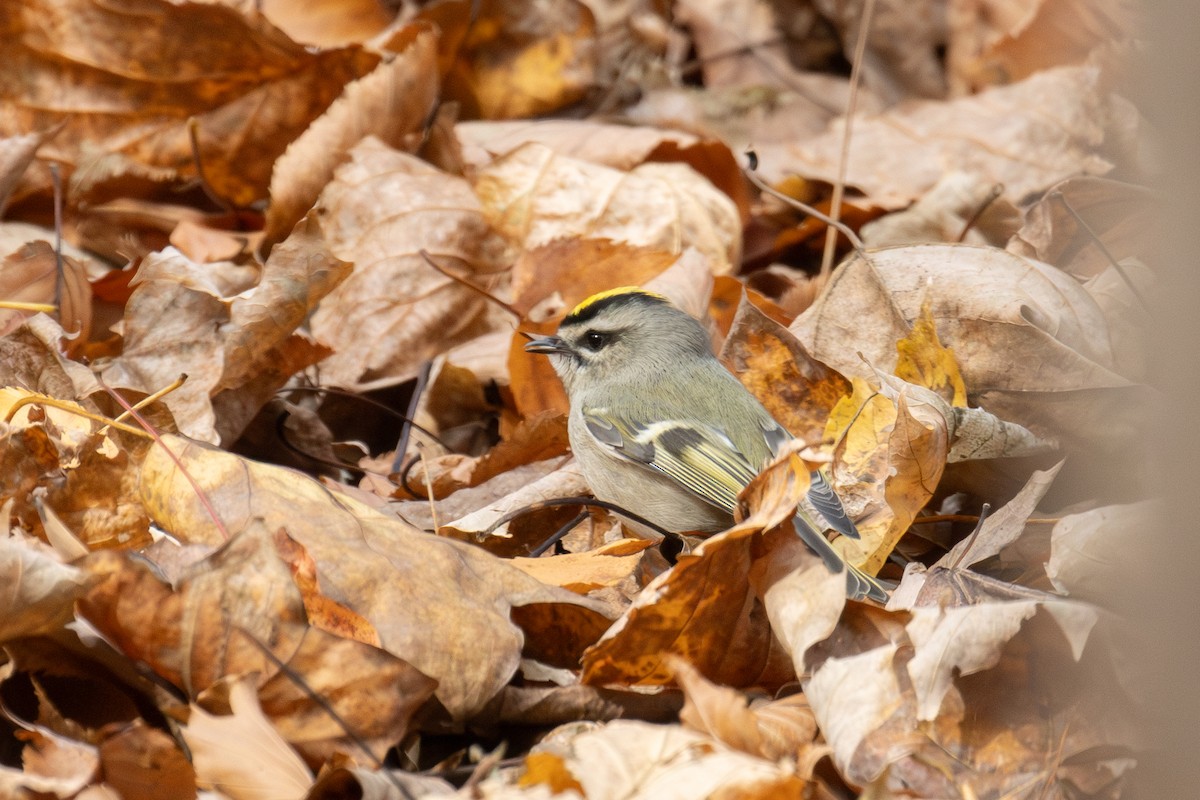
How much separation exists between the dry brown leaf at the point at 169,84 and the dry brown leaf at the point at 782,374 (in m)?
2.08

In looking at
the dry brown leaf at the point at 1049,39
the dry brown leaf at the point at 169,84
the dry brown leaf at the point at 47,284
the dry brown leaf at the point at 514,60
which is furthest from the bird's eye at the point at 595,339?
the dry brown leaf at the point at 1049,39

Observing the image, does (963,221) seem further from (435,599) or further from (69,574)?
(69,574)

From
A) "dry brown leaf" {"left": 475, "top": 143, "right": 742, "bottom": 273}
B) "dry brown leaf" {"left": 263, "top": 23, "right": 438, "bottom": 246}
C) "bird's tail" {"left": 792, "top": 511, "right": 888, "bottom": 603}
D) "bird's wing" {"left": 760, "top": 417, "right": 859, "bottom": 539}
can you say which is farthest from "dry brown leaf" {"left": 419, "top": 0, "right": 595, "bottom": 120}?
"bird's tail" {"left": 792, "top": 511, "right": 888, "bottom": 603}

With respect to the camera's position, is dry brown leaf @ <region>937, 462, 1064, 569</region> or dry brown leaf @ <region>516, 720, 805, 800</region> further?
dry brown leaf @ <region>937, 462, 1064, 569</region>

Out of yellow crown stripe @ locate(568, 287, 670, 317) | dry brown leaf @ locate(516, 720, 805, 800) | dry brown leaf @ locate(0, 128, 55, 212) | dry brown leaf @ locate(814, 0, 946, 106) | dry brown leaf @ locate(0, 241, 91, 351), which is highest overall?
dry brown leaf @ locate(0, 128, 55, 212)

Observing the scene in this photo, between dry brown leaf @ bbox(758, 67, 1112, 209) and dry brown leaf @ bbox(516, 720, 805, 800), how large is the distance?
3.34 metres

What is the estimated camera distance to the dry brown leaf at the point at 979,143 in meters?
4.94

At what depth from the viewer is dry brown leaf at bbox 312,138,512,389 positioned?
3.75 meters

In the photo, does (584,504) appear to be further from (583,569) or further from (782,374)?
(782,374)

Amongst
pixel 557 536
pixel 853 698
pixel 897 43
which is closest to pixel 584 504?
pixel 557 536

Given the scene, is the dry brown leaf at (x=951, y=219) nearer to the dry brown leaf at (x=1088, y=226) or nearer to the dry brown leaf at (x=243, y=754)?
the dry brown leaf at (x=1088, y=226)

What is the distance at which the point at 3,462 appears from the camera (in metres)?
2.60

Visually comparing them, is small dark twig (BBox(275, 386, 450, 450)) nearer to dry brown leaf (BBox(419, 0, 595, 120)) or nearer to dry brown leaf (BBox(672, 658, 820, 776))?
dry brown leaf (BBox(672, 658, 820, 776))

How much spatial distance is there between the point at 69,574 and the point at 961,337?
2.36 meters
